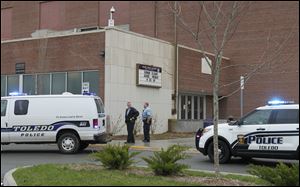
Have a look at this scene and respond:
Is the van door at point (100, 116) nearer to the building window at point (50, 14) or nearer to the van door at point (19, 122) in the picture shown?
the van door at point (19, 122)

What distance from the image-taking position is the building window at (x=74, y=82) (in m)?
26.5

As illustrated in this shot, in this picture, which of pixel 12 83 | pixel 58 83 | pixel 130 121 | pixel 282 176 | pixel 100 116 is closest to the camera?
pixel 282 176

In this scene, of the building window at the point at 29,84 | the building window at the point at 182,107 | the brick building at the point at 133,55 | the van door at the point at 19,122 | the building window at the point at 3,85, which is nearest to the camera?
the van door at the point at 19,122

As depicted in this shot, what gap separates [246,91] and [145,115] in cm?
1656

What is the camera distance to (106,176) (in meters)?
8.99

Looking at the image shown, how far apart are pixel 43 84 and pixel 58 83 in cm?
104

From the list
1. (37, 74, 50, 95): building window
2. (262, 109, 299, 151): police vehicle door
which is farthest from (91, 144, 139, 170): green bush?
(37, 74, 50, 95): building window

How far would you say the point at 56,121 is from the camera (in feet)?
57.3

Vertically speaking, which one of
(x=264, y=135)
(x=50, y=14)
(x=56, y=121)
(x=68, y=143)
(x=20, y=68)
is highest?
(x=50, y=14)

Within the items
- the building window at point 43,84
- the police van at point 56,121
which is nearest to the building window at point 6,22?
the building window at point 43,84

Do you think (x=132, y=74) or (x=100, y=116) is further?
(x=132, y=74)

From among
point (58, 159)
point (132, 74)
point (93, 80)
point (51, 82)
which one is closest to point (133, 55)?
point (132, 74)

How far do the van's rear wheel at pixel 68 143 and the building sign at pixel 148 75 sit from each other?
9615 millimetres

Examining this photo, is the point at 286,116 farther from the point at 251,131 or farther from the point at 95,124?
the point at 95,124
